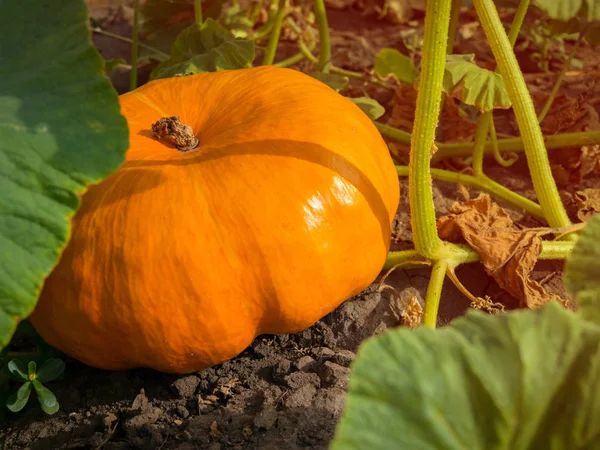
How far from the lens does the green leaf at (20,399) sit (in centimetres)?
159

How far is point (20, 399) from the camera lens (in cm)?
160

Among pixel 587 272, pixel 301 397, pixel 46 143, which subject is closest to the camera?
pixel 587 272

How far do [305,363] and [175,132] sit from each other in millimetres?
605

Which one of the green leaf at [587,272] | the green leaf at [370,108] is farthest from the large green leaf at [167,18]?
the green leaf at [587,272]

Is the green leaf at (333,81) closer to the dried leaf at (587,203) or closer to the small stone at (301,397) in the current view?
the dried leaf at (587,203)

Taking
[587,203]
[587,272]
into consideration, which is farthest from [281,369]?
[587,203]

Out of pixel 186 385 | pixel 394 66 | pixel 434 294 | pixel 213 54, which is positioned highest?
pixel 213 54

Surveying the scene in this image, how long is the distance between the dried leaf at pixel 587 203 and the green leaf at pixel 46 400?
4.95 feet

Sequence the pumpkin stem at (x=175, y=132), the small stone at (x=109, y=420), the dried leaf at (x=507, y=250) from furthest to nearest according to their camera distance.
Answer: the dried leaf at (x=507, y=250), the pumpkin stem at (x=175, y=132), the small stone at (x=109, y=420)

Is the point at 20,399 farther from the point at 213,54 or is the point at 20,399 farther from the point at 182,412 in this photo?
the point at 213,54

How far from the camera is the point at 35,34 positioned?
1401mm

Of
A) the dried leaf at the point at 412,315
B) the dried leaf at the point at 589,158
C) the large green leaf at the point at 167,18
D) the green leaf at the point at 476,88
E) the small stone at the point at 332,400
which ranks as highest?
the green leaf at the point at 476,88

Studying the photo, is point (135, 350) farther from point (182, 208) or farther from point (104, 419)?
point (182, 208)

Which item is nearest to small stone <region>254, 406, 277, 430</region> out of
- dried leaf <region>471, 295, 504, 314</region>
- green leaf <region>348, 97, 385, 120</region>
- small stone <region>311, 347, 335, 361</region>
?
small stone <region>311, 347, 335, 361</region>
